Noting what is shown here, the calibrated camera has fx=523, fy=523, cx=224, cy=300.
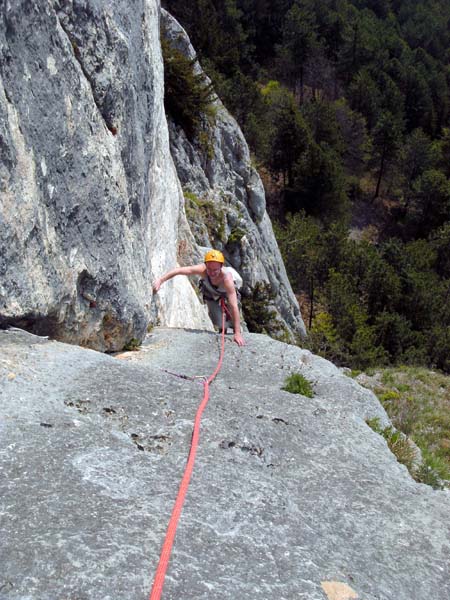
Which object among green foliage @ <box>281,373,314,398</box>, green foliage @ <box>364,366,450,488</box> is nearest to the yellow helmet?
green foliage @ <box>281,373,314,398</box>

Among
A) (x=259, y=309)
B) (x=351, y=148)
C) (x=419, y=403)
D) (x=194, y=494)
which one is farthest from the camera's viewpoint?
(x=351, y=148)

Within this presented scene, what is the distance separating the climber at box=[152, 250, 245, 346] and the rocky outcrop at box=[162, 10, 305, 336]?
10264 millimetres

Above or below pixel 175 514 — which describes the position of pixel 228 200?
above

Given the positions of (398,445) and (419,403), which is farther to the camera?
(419,403)

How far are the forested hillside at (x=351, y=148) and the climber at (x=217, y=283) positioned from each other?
13.3 metres

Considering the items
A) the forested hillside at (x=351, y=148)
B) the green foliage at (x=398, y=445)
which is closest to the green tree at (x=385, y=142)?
the forested hillside at (x=351, y=148)

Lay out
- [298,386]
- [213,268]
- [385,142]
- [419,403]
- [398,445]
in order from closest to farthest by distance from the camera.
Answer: [398,445] → [298,386] → [213,268] → [419,403] → [385,142]

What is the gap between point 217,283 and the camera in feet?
32.6

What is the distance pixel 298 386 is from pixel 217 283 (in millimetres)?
3226

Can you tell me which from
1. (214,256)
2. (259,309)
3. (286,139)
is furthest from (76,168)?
(286,139)

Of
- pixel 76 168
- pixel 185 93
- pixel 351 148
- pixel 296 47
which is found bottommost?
pixel 76 168

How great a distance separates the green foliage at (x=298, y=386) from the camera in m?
7.30

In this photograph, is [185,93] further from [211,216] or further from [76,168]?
[76,168]

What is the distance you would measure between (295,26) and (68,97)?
73.2 meters
